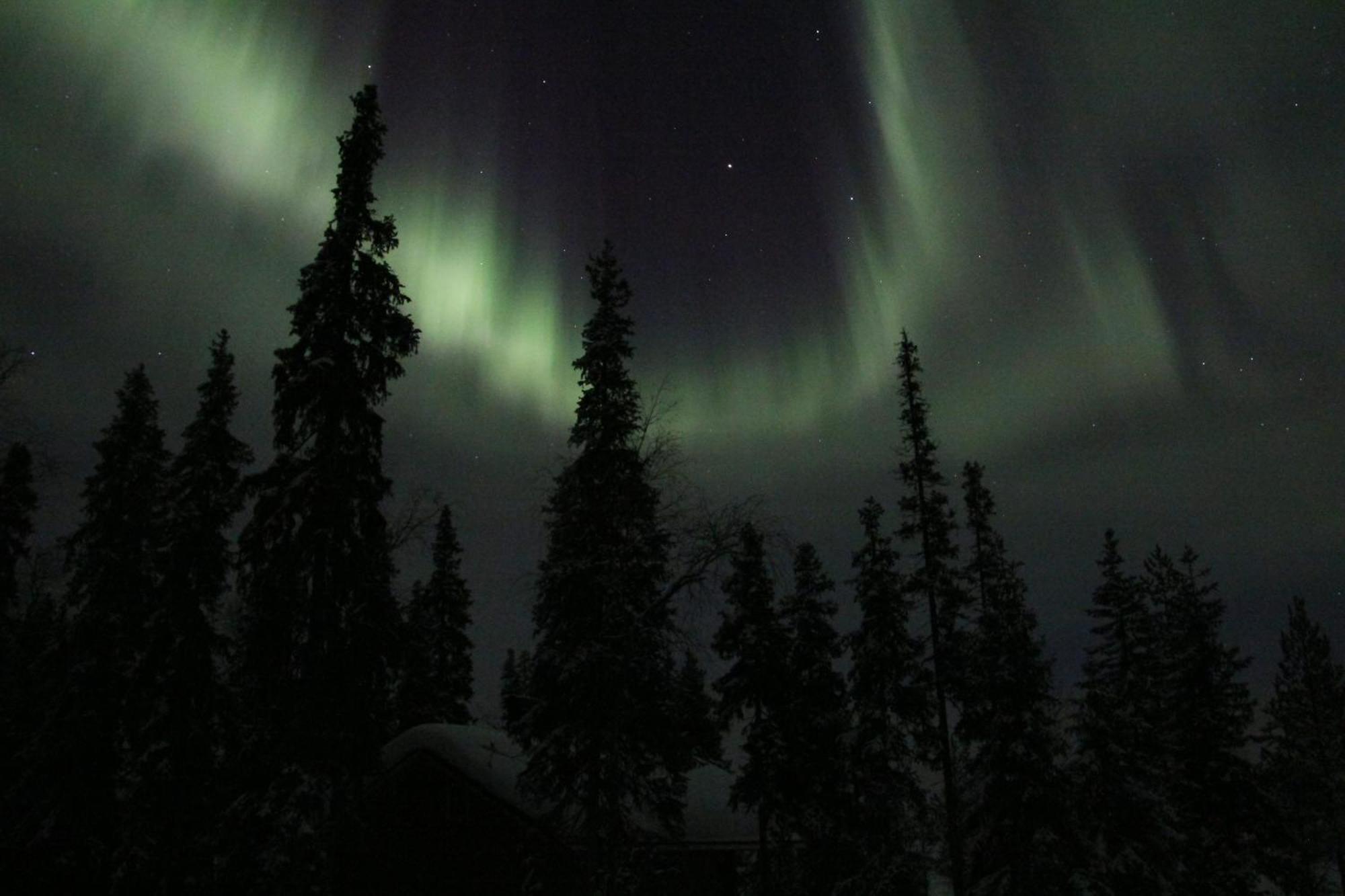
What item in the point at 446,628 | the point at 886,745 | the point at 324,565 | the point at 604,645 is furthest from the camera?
the point at 446,628

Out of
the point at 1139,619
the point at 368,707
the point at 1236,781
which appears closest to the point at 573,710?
the point at 368,707

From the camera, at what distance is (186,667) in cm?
2528

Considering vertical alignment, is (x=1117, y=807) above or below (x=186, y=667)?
below

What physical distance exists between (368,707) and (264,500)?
4646 millimetres

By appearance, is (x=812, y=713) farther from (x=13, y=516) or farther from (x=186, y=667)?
(x=13, y=516)

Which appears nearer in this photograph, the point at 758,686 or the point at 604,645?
the point at 604,645

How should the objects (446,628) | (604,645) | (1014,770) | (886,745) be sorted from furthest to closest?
(446,628) < (886,745) < (1014,770) < (604,645)

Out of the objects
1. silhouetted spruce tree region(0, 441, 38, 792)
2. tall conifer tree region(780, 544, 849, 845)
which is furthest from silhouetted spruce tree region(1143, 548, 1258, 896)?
silhouetted spruce tree region(0, 441, 38, 792)

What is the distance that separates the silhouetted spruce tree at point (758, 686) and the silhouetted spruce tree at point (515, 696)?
7.79 metres

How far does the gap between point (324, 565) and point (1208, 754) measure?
35.3m

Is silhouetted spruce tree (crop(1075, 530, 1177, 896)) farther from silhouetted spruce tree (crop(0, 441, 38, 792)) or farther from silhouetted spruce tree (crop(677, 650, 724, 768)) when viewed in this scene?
silhouetted spruce tree (crop(0, 441, 38, 792))

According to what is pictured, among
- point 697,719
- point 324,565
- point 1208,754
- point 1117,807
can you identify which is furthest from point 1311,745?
point 324,565

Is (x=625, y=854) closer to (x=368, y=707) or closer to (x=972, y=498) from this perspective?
(x=368, y=707)

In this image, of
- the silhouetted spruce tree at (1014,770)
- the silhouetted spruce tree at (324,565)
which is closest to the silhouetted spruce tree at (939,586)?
the silhouetted spruce tree at (1014,770)
